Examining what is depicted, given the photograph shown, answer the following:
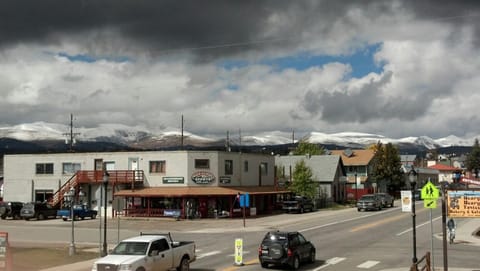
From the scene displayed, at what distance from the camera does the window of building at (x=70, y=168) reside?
6522 cm

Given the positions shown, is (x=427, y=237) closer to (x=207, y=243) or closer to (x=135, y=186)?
(x=207, y=243)

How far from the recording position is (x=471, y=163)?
174750 mm

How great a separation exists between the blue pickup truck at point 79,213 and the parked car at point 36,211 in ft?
4.74

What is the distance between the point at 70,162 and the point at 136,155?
8302 mm

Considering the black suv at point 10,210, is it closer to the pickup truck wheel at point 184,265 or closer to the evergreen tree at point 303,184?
the evergreen tree at point 303,184

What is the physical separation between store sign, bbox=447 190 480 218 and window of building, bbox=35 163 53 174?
173ft

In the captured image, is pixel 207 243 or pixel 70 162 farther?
pixel 70 162

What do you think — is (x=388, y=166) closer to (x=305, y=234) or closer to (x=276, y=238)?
(x=305, y=234)

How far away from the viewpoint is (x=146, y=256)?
67.9 ft

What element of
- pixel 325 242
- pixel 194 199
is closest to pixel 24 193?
pixel 194 199

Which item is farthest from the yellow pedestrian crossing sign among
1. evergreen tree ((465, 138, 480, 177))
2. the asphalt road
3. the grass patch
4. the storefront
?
evergreen tree ((465, 138, 480, 177))

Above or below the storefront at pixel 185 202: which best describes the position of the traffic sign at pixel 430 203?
above

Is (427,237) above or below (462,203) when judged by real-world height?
below

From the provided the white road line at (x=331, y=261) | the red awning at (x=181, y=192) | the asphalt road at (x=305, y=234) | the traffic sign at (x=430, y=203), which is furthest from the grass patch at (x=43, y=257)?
the red awning at (x=181, y=192)
